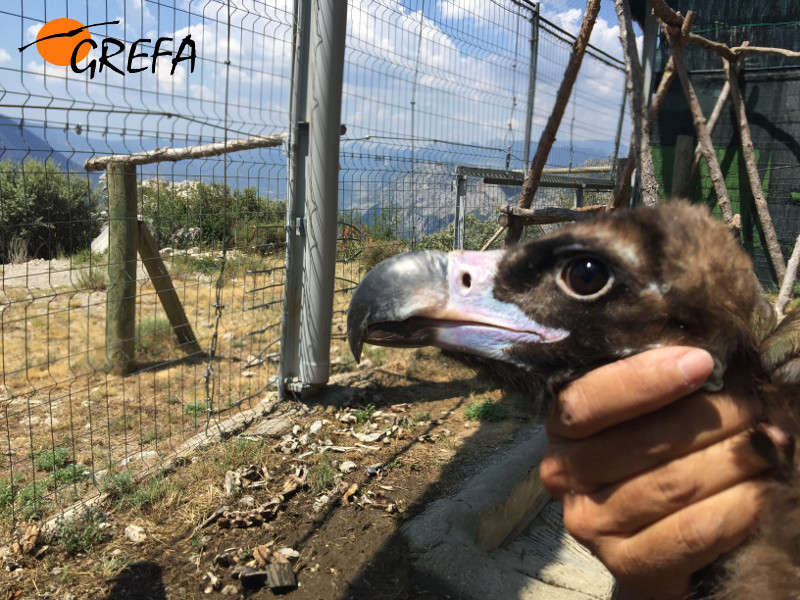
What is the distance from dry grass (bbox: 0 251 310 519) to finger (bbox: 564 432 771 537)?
10.2 ft

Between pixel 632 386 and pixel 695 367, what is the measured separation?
0.14m

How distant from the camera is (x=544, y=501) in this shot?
4473mm

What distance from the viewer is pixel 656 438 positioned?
4.57 feet

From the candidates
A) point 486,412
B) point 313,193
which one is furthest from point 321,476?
point 313,193

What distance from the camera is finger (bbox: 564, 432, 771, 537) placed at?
1365 millimetres

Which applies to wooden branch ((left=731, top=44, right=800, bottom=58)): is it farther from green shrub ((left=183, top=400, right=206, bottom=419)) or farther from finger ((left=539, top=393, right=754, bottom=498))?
green shrub ((left=183, top=400, right=206, bottom=419))

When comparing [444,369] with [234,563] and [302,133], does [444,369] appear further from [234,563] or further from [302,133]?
[234,563]

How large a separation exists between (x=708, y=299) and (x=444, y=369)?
500 cm

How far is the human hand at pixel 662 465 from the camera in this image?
4.42ft

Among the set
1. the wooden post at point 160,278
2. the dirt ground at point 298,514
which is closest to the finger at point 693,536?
the dirt ground at point 298,514

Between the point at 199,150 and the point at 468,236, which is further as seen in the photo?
the point at 468,236

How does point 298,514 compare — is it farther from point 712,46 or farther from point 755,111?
point 755,111

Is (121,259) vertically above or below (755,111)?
below

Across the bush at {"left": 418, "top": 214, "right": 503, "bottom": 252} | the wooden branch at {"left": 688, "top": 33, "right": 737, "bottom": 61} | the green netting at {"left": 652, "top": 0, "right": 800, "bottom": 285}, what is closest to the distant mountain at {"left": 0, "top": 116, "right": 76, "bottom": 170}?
the bush at {"left": 418, "top": 214, "right": 503, "bottom": 252}
